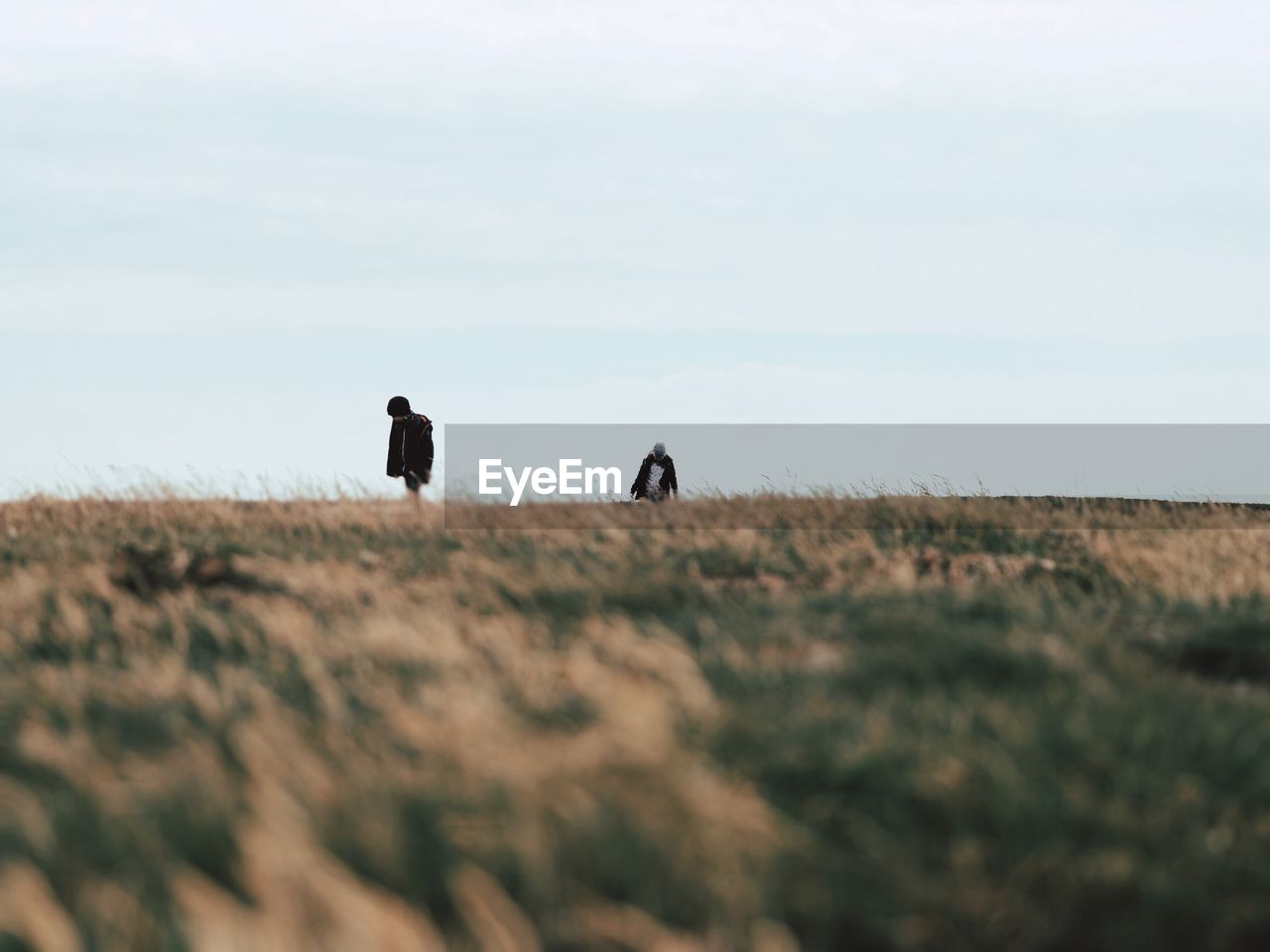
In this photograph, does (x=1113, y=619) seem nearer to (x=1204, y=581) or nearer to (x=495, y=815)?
(x=1204, y=581)

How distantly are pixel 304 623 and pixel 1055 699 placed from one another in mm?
3794

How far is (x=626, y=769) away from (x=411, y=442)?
42.1 ft

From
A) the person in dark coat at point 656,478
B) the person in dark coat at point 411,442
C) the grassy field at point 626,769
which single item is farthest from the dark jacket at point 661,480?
the grassy field at point 626,769

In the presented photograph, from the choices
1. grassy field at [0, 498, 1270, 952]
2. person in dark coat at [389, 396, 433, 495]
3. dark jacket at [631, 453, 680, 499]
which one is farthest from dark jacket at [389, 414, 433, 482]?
grassy field at [0, 498, 1270, 952]

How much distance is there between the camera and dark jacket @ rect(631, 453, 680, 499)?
1803 centimetres

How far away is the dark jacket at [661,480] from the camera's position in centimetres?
1803

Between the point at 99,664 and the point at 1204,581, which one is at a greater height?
the point at 1204,581

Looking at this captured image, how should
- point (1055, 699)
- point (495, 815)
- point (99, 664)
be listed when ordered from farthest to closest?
point (99, 664)
point (1055, 699)
point (495, 815)

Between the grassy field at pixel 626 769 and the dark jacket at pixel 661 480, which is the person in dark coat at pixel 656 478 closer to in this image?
the dark jacket at pixel 661 480

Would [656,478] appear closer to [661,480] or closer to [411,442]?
[661,480]

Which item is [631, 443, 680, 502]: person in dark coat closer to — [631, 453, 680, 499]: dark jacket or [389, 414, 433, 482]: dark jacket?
[631, 453, 680, 499]: dark jacket

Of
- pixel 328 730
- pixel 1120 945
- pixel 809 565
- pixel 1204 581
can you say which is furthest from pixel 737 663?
pixel 1204 581

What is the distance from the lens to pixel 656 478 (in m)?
18.2

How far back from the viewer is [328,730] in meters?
4.63
